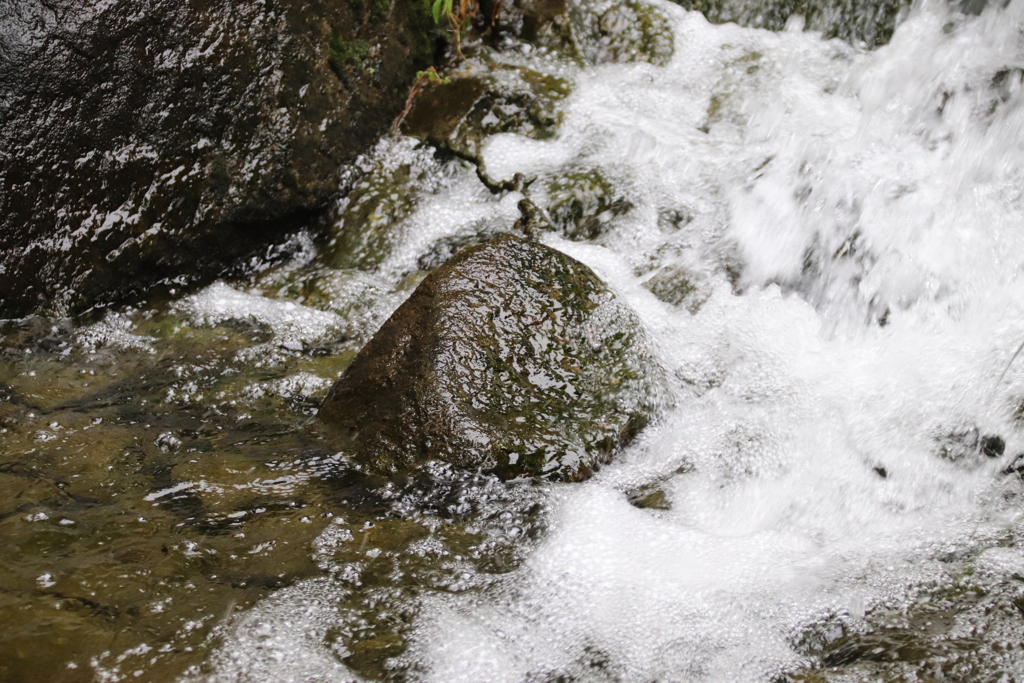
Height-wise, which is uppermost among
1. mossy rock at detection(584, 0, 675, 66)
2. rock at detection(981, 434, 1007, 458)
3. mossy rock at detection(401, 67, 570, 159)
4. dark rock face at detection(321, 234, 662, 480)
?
mossy rock at detection(584, 0, 675, 66)

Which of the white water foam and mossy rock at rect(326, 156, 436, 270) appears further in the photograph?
A: mossy rock at rect(326, 156, 436, 270)

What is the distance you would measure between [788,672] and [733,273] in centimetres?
240

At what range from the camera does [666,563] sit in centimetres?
251

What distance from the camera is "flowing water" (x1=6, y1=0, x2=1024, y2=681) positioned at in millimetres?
2137

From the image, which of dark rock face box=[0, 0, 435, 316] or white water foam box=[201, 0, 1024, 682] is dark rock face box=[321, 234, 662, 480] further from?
dark rock face box=[0, 0, 435, 316]

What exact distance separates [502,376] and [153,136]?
8.59 ft

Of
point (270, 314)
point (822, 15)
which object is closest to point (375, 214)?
point (270, 314)

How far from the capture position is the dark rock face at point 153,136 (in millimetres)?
4020

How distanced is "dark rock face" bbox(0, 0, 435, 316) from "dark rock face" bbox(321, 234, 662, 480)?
1.83 meters

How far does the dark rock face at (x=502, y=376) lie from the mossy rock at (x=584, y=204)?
1243mm

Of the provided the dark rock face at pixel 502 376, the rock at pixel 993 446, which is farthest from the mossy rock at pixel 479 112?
the rock at pixel 993 446

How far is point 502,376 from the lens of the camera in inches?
119

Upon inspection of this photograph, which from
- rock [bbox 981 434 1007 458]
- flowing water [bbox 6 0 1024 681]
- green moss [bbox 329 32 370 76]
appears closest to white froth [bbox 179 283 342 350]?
flowing water [bbox 6 0 1024 681]

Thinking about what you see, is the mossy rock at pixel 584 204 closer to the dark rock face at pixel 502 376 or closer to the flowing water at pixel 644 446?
the flowing water at pixel 644 446
